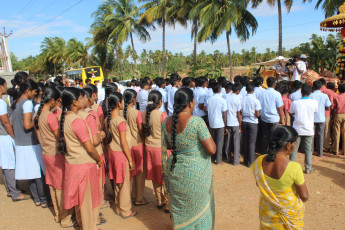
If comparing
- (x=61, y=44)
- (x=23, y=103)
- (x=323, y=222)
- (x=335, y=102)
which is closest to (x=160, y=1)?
(x=335, y=102)

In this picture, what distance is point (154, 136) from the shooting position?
3639mm

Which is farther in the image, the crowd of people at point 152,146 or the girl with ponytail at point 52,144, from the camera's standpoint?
the girl with ponytail at point 52,144

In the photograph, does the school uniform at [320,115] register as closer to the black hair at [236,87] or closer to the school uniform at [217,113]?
the black hair at [236,87]

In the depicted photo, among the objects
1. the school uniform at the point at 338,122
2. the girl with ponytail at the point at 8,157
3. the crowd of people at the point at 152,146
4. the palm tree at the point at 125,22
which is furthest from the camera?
the palm tree at the point at 125,22

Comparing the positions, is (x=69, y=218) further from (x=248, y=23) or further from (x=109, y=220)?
(x=248, y=23)

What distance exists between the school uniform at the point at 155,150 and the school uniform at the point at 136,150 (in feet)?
0.46

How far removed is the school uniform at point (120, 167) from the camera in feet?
11.2

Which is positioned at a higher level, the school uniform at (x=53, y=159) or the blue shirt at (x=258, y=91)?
the blue shirt at (x=258, y=91)

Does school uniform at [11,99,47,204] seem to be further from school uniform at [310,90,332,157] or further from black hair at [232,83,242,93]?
school uniform at [310,90,332,157]

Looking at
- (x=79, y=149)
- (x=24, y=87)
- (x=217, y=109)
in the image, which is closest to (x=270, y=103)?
(x=217, y=109)

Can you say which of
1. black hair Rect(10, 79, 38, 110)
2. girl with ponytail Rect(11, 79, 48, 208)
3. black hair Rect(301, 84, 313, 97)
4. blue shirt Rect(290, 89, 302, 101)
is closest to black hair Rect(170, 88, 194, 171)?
girl with ponytail Rect(11, 79, 48, 208)

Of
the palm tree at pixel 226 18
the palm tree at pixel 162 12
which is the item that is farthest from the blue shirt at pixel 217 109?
the palm tree at pixel 162 12

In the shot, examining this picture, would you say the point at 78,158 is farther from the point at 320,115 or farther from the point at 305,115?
the point at 320,115

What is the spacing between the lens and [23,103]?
12.7 feet
